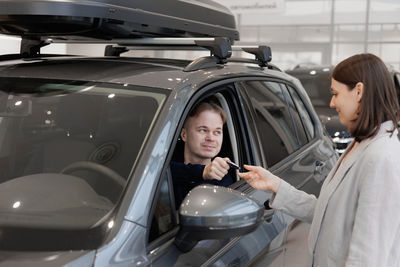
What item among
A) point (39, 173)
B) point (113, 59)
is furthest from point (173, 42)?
point (39, 173)

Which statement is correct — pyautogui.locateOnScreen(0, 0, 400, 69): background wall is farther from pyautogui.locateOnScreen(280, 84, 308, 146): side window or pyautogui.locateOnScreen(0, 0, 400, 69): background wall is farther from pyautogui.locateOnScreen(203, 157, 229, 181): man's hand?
pyautogui.locateOnScreen(203, 157, 229, 181): man's hand

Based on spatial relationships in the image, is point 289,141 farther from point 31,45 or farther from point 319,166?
point 31,45

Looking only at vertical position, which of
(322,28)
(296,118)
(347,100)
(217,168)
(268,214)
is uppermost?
(322,28)

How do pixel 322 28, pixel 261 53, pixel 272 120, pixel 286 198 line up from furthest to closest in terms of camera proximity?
pixel 322 28
pixel 272 120
pixel 261 53
pixel 286 198

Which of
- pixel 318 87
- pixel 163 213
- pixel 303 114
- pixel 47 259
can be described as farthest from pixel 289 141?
pixel 318 87

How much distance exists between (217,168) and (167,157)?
499 millimetres

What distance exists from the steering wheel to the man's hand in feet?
1.82

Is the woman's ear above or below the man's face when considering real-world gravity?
above

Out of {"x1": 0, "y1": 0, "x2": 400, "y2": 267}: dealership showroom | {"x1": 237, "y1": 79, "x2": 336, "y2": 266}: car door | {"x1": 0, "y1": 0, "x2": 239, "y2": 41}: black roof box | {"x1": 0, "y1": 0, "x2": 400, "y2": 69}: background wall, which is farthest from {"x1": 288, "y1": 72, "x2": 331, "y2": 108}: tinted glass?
{"x1": 0, "y1": 0, "x2": 400, "y2": 267}: dealership showroom

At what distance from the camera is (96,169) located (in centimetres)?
184

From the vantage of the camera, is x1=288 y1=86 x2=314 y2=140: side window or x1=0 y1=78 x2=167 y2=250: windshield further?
x1=288 y1=86 x2=314 y2=140: side window

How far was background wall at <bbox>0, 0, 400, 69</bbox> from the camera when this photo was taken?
31.6 feet

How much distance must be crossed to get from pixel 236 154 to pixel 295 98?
3.41ft

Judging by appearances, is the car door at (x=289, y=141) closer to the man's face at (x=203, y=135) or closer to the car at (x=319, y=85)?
the man's face at (x=203, y=135)
